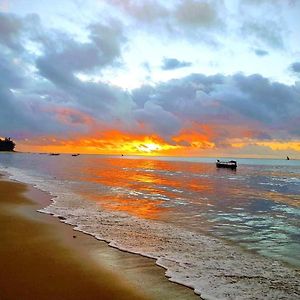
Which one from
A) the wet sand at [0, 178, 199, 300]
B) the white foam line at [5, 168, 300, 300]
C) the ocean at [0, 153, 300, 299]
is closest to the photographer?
the wet sand at [0, 178, 199, 300]

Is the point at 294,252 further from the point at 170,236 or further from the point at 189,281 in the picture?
the point at 189,281

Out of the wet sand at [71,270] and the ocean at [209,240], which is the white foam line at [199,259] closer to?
the ocean at [209,240]

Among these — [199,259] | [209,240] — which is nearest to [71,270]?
[199,259]

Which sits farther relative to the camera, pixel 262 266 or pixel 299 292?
pixel 262 266

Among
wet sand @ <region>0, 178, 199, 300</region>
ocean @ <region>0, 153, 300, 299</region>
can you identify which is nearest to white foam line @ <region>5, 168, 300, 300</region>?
ocean @ <region>0, 153, 300, 299</region>

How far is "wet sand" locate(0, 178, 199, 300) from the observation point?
7477 millimetres

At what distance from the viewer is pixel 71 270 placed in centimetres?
893

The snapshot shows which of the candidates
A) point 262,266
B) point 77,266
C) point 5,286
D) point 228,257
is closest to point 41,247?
point 77,266

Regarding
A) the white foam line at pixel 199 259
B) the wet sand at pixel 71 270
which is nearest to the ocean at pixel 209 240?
the white foam line at pixel 199 259

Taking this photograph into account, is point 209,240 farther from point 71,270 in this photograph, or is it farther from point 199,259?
point 71,270

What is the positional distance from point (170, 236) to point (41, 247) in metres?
5.45

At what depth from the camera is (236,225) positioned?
17938 millimetres

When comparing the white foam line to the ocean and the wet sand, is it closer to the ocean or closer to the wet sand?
→ the ocean

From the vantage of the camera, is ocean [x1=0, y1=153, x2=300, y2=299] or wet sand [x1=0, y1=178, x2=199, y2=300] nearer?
wet sand [x1=0, y1=178, x2=199, y2=300]
